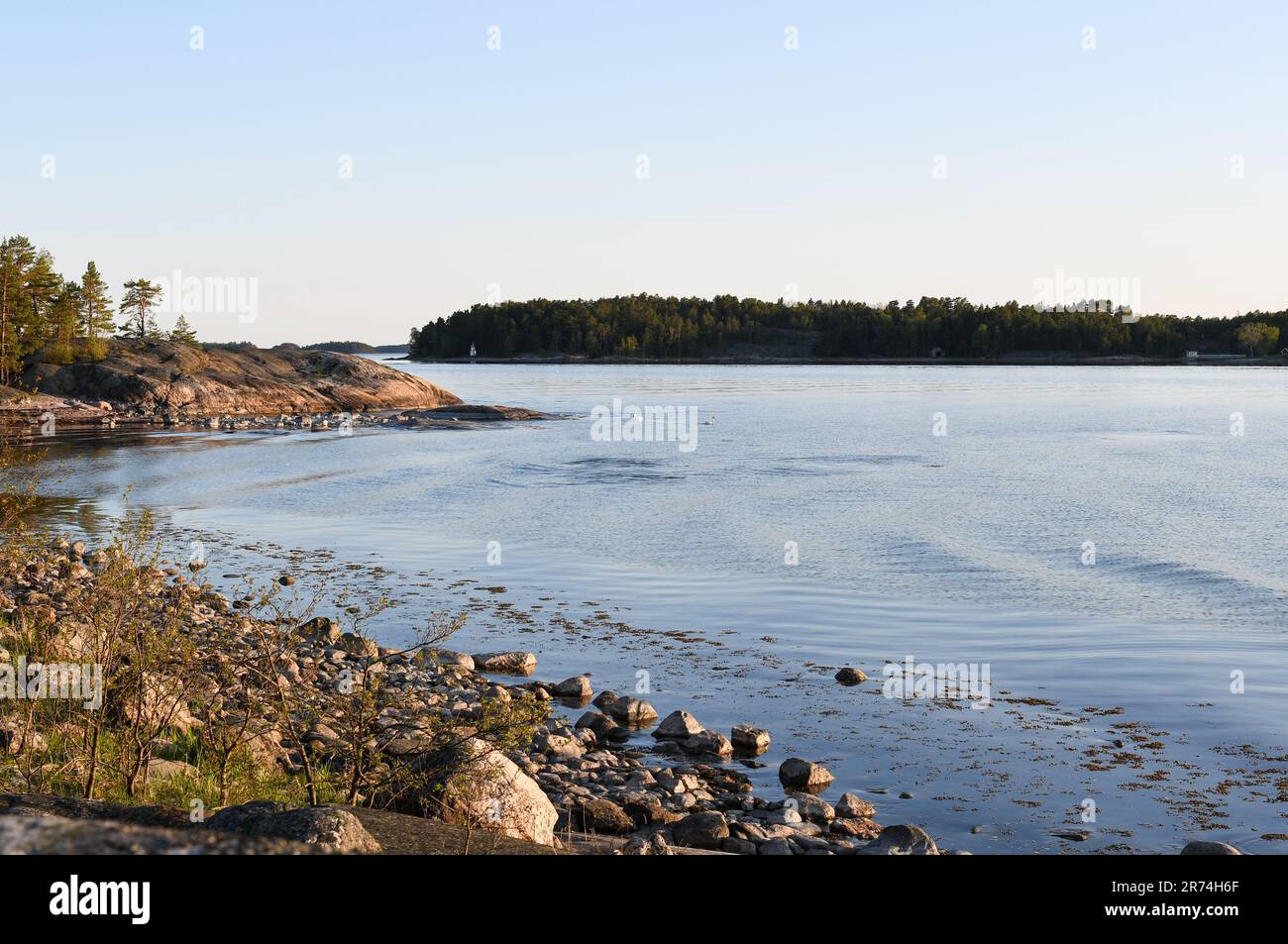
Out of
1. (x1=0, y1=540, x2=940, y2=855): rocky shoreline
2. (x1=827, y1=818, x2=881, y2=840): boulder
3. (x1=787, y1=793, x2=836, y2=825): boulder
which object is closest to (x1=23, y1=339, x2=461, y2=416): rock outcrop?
(x1=0, y1=540, x2=940, y2=855): rocky shoreline

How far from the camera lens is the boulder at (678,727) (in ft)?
39.4

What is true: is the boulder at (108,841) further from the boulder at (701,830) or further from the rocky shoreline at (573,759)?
the boulder at (701,830)

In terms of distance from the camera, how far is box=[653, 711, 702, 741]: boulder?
39.4 ft

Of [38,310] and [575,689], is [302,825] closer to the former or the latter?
[575,689]

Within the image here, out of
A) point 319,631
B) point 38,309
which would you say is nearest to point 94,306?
point 38,309

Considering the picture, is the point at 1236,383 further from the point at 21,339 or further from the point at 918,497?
the point at 21,339

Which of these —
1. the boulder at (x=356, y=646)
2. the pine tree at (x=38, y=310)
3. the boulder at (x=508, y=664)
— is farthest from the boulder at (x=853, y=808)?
the pine tree at (x=38, y=310)

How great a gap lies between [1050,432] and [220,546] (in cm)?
4576

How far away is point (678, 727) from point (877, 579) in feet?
33.1

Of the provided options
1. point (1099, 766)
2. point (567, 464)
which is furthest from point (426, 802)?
point (567, 464)

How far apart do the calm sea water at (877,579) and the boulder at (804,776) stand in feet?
0.55

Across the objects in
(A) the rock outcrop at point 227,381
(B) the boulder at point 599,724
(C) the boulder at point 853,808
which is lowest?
(B) the boulder at point 599,724

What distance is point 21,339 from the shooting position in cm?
6788
